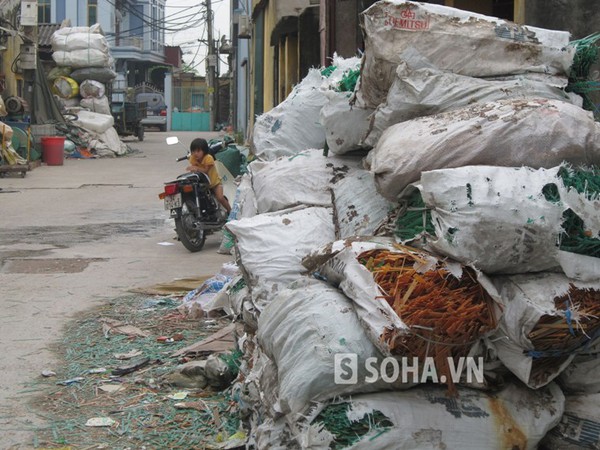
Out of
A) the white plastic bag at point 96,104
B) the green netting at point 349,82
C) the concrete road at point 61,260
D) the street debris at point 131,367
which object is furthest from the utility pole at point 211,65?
the green netting at point 349,82

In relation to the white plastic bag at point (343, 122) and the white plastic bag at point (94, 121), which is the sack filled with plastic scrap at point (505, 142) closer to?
the white plastic bag at point (343, 122)

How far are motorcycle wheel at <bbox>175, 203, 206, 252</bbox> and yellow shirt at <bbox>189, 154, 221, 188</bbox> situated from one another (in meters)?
0.51

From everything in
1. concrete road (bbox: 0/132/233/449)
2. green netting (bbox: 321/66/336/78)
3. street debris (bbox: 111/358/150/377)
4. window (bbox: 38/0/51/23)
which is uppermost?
window (bbox: 38/0/51/23)

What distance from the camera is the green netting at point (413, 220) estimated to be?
3023 mm

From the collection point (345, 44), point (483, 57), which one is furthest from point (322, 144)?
point (345, 44)

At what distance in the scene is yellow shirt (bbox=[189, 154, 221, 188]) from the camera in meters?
8.75

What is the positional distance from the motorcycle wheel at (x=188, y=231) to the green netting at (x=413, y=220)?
5.26m

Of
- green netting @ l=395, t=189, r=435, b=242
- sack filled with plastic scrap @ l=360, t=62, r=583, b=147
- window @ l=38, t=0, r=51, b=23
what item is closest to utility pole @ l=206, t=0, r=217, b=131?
window @ l=38, t=0, r=51, b=23

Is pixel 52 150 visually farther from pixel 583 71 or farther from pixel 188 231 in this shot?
pixel 583 71

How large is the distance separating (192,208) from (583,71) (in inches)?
204

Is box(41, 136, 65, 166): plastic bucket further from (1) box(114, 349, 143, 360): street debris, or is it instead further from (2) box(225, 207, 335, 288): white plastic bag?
(2) box(225, 207, 335, 288): white plastic bag

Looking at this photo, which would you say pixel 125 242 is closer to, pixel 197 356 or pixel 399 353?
pixel 197 356

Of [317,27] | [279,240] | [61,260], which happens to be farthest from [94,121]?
[279,240]

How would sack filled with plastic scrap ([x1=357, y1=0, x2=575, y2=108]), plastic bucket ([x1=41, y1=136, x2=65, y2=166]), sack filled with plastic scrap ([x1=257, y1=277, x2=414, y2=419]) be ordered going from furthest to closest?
plastic bucket ([x1=41, y1=136, x2=65, y2=166])
sack filled with plastic scrap ([x1=357, y1=0, x2=575, y2=108])
sack filled with plastic scrap ([x1=257, y1=277, x2=414, y2=419])
